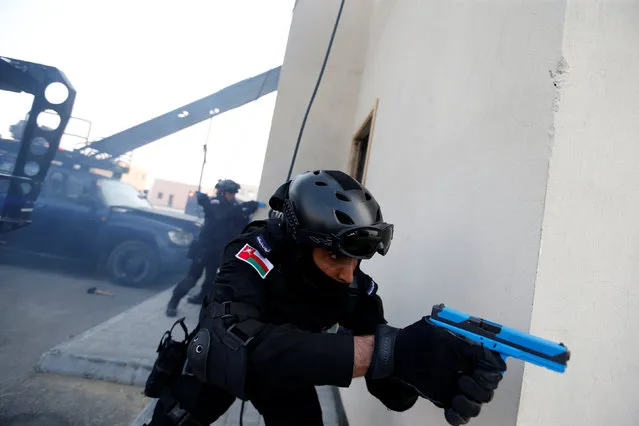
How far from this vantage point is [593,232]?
84 cm

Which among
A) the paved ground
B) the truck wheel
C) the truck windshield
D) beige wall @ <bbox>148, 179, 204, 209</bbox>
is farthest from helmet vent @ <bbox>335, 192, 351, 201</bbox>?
beige wall @ <bbox>148, 179, 204, 209</bbox>

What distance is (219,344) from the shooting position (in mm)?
961

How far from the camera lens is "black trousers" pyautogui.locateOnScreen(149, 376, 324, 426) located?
133 centimetres

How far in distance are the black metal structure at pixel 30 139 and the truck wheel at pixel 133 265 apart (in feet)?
5.13

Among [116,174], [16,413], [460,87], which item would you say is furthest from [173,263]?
[460,87]

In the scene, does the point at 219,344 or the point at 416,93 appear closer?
the point at 219,344

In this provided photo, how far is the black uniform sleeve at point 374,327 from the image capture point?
1.15 metres

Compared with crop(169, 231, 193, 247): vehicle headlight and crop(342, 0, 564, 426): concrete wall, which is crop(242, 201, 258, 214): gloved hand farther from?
crop(342, 0, 564, 426): concrete wall

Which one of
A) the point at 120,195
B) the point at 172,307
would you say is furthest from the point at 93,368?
the point at 120,195

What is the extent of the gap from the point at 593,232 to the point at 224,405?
4.81ft

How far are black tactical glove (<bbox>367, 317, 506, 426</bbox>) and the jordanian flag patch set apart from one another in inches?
A: 17.5

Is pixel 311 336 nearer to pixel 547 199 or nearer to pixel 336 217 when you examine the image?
pixel 336 217

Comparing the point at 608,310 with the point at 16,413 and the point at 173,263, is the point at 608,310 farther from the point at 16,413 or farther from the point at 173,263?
the point at 173,263

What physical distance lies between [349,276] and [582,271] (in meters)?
0.62
